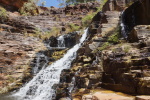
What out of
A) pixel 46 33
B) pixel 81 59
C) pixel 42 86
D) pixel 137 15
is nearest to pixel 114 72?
pixel 81 59

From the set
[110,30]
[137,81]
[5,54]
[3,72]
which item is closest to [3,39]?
[5,54]

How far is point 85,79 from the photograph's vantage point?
8773mm

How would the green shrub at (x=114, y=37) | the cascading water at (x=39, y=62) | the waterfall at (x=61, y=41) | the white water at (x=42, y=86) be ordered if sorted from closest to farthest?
the white water at (x=42, y=86) → the green shrub at (x=114, y=37) → the cascading water at (x=39, y=62) → the waterfall at (x=61, y=41)

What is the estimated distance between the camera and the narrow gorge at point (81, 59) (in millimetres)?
7079

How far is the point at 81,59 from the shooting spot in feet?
39.1

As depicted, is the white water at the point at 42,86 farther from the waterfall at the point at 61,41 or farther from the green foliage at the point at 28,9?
the green foliage at the point at 28,9

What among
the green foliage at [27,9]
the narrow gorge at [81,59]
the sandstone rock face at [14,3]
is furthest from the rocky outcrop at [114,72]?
the sandstone rock face at [14,3]

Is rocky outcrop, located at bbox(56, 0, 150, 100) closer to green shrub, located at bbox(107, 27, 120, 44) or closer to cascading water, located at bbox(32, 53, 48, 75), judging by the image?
green shrub, located at bbox(107, 27, 120, 44)

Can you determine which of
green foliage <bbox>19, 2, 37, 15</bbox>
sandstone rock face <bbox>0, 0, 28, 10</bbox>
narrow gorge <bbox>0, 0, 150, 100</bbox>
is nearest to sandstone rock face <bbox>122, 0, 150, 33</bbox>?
narrow gorge <bbox>0, 0, 150, 100</bbox>

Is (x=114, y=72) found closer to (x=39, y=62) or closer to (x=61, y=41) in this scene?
(x=39, y=62)

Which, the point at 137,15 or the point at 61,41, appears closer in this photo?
the point at 137,15

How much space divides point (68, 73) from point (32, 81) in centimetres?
467

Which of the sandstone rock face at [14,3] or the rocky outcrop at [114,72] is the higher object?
the sandstone rock face at [14,3]

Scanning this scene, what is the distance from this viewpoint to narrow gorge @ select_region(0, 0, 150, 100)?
7079 mm
